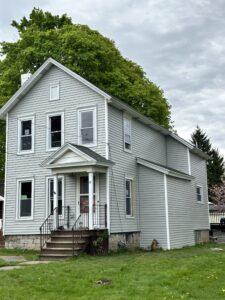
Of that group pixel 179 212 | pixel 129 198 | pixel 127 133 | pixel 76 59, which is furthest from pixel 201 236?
pixel 76 59

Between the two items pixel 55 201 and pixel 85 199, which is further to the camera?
pixel 85 199

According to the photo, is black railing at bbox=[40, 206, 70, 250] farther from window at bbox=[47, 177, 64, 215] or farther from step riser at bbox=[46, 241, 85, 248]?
step riser at bbox=[46, 241, 85, 248]

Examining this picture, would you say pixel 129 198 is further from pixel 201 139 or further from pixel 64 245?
pixel 201 139

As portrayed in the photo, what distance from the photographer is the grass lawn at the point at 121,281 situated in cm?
841

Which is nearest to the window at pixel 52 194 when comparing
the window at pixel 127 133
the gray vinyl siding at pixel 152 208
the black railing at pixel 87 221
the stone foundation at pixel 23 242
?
the black railing at pixel 87 221

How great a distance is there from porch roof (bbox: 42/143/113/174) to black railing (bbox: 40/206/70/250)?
1.85 m

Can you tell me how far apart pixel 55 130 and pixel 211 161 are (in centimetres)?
3691

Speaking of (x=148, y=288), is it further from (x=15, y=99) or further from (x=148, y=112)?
(x=148, y=112)

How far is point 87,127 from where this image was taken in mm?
18641

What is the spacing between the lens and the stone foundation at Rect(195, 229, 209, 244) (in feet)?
76.4

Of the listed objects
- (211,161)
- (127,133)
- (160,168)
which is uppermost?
(211,161)

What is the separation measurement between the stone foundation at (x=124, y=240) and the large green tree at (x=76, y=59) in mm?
12506

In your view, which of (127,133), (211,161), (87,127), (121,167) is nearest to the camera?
(87,127)

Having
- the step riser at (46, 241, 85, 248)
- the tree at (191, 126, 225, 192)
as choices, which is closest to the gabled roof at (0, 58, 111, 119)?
the step riser at (46, 241, 85, 248)
